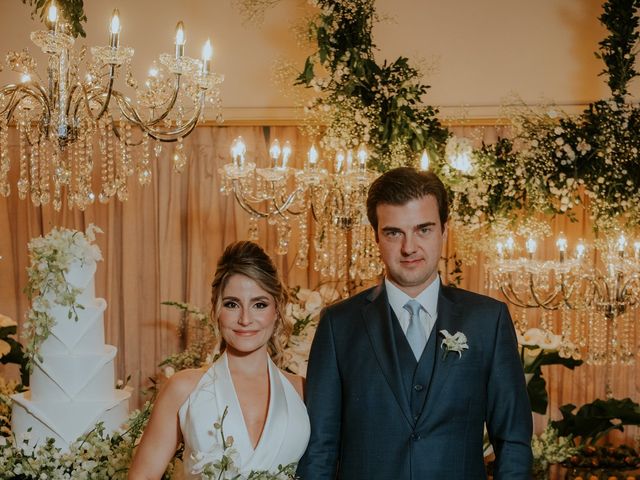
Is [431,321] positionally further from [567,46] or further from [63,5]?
[567,46]

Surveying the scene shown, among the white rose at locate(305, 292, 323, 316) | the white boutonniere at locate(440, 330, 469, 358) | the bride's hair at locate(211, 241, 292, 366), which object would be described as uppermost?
the bride's hair at locate(211, 241, 292, 366)

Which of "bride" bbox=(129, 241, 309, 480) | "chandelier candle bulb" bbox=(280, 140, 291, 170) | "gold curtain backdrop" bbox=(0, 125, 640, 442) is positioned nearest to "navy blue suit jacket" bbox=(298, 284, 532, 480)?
"bride" bbox=(129, 241, 309, 480)

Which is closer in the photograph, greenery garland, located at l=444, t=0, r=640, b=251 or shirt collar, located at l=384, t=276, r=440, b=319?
shirt collar, located at l=384, t=276, r=440, b=319

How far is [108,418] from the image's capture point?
3420 mm

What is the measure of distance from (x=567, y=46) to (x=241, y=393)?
3772 mm

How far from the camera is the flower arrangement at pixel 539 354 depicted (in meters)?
4.55

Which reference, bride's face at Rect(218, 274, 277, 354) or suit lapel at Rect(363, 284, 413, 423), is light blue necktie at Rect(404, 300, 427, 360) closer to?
suit lapel at Rect(363, 284, 413, 423)

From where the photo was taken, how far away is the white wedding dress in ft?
8.48

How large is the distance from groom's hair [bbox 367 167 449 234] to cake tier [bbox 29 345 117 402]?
1.35 meters

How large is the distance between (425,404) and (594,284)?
2.45 metres

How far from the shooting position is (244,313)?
8.84 feet

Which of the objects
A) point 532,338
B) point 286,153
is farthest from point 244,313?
point 532,338

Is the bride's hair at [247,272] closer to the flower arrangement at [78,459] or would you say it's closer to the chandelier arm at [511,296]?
the flower arrangement at [78,459]

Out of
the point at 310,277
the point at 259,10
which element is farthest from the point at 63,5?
the point at 310,277
